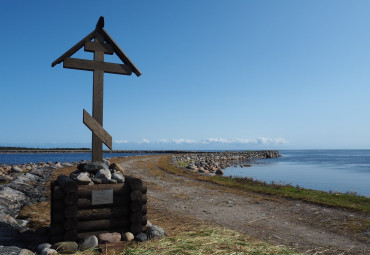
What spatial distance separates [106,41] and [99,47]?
32 cm

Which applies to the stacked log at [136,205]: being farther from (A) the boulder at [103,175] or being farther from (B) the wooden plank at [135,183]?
(A) the boulder at [103,175]

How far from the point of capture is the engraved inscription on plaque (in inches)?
250

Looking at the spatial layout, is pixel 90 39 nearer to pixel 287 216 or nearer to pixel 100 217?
pixel 100 217

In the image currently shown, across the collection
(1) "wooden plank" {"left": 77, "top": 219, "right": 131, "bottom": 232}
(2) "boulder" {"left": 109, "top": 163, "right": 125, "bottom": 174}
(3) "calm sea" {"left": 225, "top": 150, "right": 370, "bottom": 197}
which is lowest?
(3) "calm sea" {"left": 225, "top": 150, "right": 370, "bottom": 197}

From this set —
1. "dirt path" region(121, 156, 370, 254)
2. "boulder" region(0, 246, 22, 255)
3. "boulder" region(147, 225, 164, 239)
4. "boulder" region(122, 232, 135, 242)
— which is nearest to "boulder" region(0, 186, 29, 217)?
"boulder" region(0, 246, 22, 255)

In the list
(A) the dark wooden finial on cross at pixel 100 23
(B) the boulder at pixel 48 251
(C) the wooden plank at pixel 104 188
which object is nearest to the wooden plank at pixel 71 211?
(C) the wooden plank at pixel 104 188

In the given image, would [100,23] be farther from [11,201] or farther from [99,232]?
[11,201]

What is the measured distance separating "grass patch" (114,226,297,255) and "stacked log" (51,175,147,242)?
794mm

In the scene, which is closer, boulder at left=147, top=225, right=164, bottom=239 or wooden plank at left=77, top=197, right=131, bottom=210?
wooden plank at left=77, top=197, right=131, bottom=210

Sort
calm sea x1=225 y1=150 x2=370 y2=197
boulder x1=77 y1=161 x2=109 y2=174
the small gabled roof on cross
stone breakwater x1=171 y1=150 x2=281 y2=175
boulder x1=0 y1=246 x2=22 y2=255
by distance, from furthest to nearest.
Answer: stone breakwater x1=171 y1=150 x2=281 y2=175 < calm sea x1=225 y1=150 x2=370 y2=197 < the small gabled roof on cross < boulder x1=77 y1=161 x2=109 y2=174 < boulder x1=0 y1=246 x2=22 y2=255

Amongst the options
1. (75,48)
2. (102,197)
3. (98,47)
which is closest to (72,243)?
(102,197)

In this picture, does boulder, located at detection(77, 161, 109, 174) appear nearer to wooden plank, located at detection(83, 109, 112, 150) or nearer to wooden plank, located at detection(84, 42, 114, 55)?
wooden plank, located at detection(83, 109, 112, 150)

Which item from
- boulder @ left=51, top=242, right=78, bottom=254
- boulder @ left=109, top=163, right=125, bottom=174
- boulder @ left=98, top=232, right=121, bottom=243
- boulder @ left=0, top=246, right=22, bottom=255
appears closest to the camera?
boulder @ left=0, top=246, right=22, bottom=255

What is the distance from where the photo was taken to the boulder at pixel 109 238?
6191 millimetres
